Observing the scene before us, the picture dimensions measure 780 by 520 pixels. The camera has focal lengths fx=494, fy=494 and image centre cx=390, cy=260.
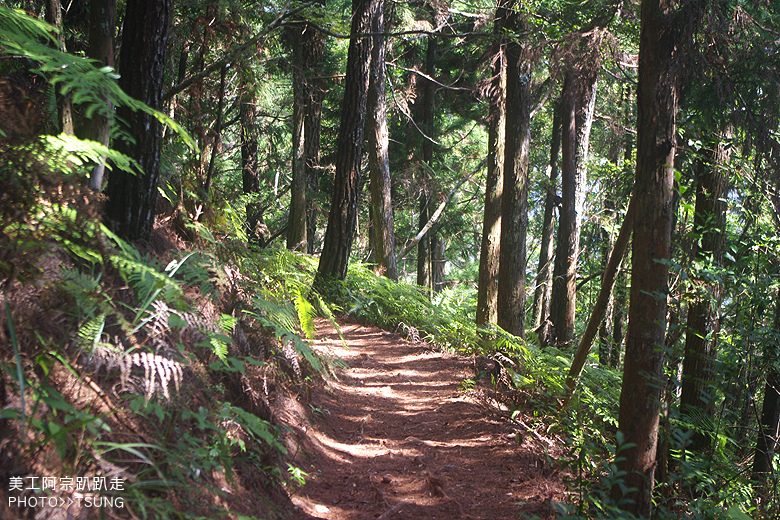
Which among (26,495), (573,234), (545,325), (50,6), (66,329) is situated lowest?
(545,325)

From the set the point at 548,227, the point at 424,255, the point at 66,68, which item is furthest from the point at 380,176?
A: the point at 548,227

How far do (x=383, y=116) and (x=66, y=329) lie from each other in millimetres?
9565

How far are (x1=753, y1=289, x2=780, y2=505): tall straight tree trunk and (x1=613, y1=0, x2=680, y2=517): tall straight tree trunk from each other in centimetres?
192

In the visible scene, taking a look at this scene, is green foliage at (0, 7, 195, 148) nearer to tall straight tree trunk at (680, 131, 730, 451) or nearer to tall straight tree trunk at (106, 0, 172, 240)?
tall straight tree trunk at (106, 0, 172, 240)

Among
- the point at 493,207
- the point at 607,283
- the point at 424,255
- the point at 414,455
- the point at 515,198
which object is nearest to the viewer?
the point at 414,455

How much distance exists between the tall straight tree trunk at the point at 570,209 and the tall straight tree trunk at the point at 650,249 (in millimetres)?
8928

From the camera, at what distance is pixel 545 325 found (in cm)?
1347

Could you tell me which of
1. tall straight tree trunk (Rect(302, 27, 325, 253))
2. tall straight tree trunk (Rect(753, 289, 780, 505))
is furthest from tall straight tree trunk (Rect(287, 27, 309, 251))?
tall straight tree trunk (Rect(753, 289, 780, 505))

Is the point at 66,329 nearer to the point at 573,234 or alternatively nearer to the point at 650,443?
the point at 650,443

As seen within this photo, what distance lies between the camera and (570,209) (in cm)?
1316

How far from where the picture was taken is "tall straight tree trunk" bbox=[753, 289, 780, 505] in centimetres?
493

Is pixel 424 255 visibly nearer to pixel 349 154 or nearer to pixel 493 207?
pixel 493 207

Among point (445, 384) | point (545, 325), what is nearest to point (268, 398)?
point (445, 384)

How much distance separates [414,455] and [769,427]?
16.0 feet
